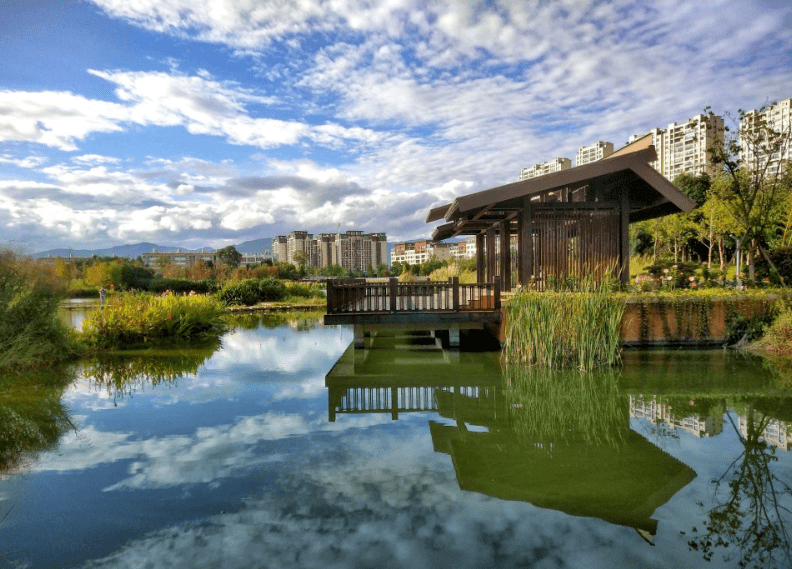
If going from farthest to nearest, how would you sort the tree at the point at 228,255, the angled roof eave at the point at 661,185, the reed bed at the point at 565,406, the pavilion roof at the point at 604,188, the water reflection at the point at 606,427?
→ 1. the tree at the point at 228,255
2. the angled roof eave at the point at 661,185
3. the pavilion roof at the point at 604,188
4. the reed bed at the point at 565,406
5. the water reflection at the point at 606,427

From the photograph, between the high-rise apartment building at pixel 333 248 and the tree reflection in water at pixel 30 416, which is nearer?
the tree reflection in water at pixel 30 416

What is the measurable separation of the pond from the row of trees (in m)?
8.02

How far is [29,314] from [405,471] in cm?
811

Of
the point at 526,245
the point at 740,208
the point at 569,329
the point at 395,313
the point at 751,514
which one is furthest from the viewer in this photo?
the point at 740,208

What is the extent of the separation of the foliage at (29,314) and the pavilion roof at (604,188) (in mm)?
7714

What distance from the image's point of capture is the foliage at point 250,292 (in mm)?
22938

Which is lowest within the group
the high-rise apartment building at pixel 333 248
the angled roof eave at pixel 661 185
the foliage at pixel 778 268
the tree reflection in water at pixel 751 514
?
the tree reflection in water at pixel 751 514

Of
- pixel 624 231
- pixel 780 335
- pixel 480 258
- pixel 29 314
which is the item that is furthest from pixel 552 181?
pixel 29 314

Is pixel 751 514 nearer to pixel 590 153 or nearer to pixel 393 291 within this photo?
pixel 393 291

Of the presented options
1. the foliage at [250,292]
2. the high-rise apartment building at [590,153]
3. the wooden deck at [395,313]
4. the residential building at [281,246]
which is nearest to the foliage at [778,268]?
the wooden deck at [395,313]

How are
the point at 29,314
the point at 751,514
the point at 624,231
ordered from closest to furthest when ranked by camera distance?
the point at 751,514 → the point at 29,314 → the point at 624,231

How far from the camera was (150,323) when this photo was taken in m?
12.3

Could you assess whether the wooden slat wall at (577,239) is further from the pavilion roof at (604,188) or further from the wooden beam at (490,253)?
the wooden beam at (490,253)

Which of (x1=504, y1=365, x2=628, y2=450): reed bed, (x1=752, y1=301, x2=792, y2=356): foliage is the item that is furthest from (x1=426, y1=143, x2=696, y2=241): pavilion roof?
(x1=504, y1=365, x2=628, y2=450): reed bed
